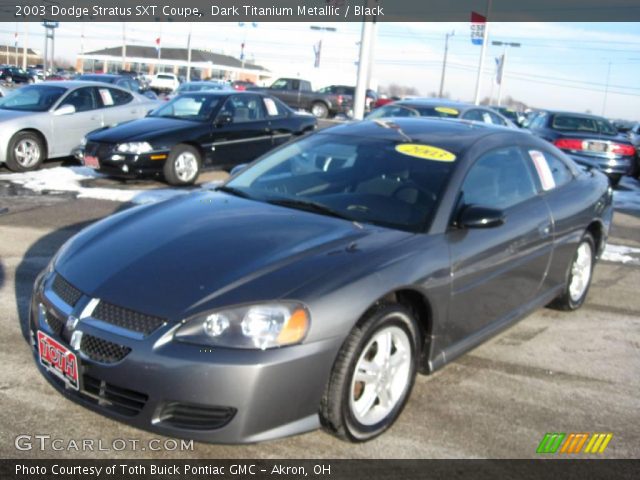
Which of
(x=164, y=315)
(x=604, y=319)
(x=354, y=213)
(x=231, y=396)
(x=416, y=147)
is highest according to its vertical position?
(x=416, y=147)

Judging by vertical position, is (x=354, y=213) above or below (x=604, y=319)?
above

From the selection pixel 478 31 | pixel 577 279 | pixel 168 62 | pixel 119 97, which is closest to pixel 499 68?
pixel 478 31

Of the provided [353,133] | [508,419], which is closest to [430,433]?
[508,419]

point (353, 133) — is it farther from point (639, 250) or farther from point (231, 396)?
point (639, 250)

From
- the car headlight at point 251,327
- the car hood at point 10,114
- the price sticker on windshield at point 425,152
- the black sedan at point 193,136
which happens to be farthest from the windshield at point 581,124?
the car headlight at point 251,327

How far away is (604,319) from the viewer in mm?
5262

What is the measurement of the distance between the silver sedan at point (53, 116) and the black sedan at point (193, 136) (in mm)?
1491

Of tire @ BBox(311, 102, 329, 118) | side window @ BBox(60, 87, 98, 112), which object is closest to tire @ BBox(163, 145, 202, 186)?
side window @ BBox(60, 87, 98, 112)

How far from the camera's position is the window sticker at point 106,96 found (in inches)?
476

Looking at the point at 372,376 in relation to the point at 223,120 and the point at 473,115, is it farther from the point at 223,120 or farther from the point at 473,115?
the point at 473,115

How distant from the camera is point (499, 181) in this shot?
4.21 metres

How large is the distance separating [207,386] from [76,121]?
10.0 meters

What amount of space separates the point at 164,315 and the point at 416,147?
204cm

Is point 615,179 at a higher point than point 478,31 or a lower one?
lower
